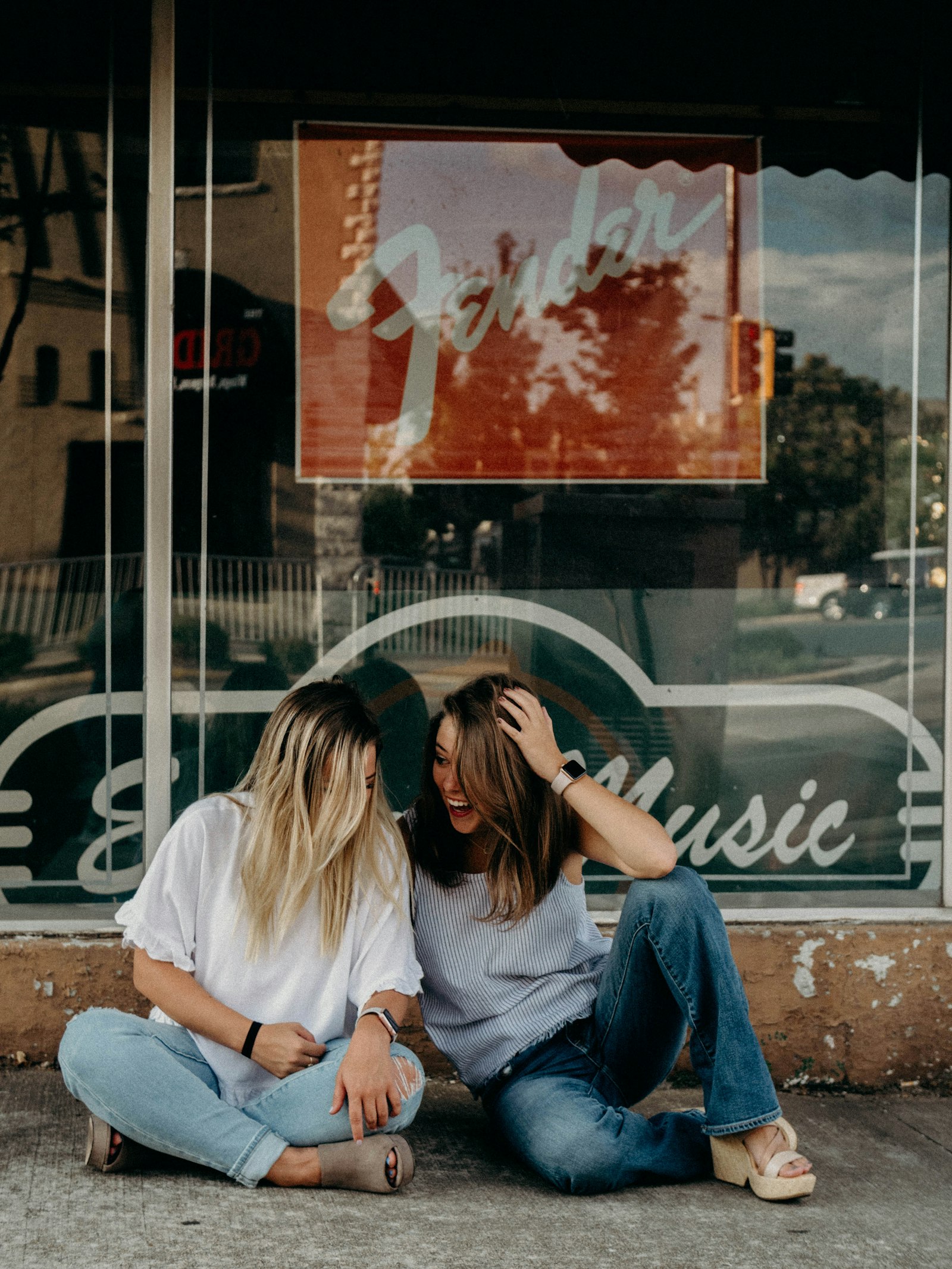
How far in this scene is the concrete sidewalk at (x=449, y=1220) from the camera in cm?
249

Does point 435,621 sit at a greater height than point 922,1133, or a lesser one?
greater

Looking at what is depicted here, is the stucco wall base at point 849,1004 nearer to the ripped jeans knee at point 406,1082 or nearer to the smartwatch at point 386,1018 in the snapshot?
the ripped jeans knee at point 406,1082

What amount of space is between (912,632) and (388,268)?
1946 millimetres

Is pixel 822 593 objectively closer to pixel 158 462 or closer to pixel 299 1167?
pixel 158 462

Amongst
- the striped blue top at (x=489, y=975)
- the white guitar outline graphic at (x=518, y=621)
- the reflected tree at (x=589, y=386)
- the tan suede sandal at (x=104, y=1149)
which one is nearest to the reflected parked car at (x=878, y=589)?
the white guitar outline graphic at (x=518, y=621)

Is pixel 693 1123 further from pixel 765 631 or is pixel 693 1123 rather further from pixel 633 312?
pixel 633 312

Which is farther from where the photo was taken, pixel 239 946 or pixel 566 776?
pixel 566 776

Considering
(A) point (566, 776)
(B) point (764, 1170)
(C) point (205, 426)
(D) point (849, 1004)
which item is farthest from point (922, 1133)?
(C) point (205, 426)

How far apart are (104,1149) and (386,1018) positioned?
65 centimetres

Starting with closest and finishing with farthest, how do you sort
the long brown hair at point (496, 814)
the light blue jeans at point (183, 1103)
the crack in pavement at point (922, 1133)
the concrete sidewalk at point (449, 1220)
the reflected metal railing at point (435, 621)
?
the concrete sidewalk at point (449, 1220), the light blue jeans at point (183, 1103), the long brown hair at point (496, 814), the crack in pavement at point (922, 1133), the reflected metal railing at point (435, 621)

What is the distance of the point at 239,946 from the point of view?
2.82 metres

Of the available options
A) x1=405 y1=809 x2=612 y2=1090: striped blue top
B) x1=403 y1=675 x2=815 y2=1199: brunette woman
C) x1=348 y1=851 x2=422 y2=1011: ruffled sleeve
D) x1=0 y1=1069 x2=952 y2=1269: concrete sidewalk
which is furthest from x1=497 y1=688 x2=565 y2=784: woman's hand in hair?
x1=0 y1=1069 x2=952 y2=1269: concrete sidewalk

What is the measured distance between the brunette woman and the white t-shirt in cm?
18

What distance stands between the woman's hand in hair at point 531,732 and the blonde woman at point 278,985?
0.31 metres
